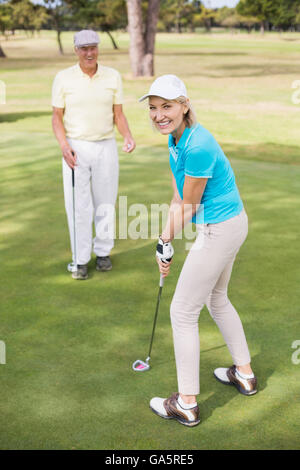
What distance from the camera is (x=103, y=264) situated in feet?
20.7

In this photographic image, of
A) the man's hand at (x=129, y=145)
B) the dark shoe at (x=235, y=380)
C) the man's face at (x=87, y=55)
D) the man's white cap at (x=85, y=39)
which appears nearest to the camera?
the dark shoe at (x=235, y=380)

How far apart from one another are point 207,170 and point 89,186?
9.57ft

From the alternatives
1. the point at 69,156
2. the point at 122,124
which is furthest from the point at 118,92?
the point at 69,156

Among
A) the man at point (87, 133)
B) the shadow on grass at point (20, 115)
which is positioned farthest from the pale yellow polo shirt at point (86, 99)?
the shadow on grass at point (20, 115)

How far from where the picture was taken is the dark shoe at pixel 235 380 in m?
3.97

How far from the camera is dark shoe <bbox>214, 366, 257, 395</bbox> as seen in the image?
3.97 metres

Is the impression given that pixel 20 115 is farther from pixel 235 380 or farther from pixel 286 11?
pixel 286 11

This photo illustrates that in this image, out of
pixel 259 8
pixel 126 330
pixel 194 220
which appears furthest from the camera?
pixel 259 8

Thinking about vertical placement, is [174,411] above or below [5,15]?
above

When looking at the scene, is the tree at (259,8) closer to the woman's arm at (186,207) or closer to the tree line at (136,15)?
the tree line at (136,15)

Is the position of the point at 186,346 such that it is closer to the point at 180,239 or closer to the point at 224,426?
the point at 224,426

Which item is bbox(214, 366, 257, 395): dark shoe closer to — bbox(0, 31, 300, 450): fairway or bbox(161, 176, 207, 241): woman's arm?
bbox(0, 31, 300, 450): fairway

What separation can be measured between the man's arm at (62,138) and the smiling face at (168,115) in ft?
8.12
